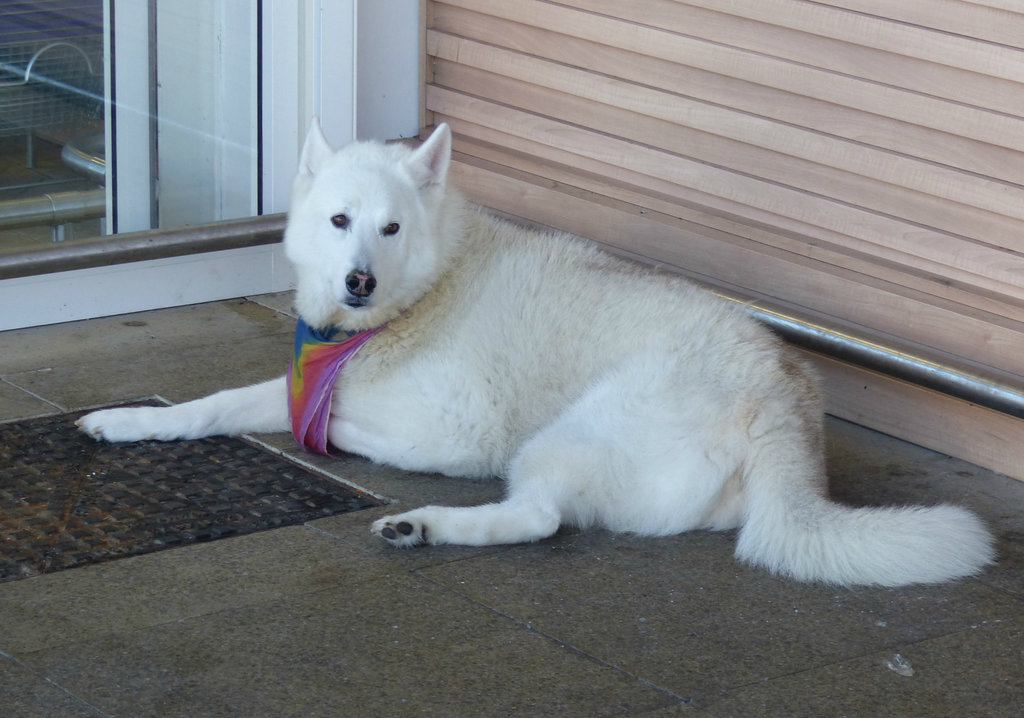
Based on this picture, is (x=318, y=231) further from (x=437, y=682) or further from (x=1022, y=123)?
(x=1022, y=123)

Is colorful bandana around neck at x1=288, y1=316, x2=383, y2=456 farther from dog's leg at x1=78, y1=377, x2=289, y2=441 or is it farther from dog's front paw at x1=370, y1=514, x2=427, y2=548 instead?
dog's front paw at x1=370, y1=514, x2=427, y2=548

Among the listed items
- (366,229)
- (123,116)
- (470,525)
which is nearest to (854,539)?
(470,525)

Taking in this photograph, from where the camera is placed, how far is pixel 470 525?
12.5 ft

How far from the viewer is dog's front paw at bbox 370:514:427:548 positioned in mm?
3781

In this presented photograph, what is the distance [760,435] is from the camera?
386 centimetres

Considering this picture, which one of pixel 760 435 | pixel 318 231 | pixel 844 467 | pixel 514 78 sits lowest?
pixel 844 467

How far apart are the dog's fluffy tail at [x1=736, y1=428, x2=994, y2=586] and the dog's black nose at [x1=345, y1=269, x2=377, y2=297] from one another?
4.70 ft

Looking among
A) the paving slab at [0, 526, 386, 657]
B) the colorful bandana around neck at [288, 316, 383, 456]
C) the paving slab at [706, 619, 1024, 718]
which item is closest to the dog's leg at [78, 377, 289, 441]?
the colorful bandana around neck at [288, 316, 383, 456]

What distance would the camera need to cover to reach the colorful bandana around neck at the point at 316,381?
442cm

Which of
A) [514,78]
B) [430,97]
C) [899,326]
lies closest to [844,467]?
[899,326]

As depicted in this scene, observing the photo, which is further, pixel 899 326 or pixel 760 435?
pixel 899 326

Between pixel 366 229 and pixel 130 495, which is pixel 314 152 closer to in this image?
pixel 366 229

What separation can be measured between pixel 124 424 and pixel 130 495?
45cm

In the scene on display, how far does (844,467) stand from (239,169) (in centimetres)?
324
